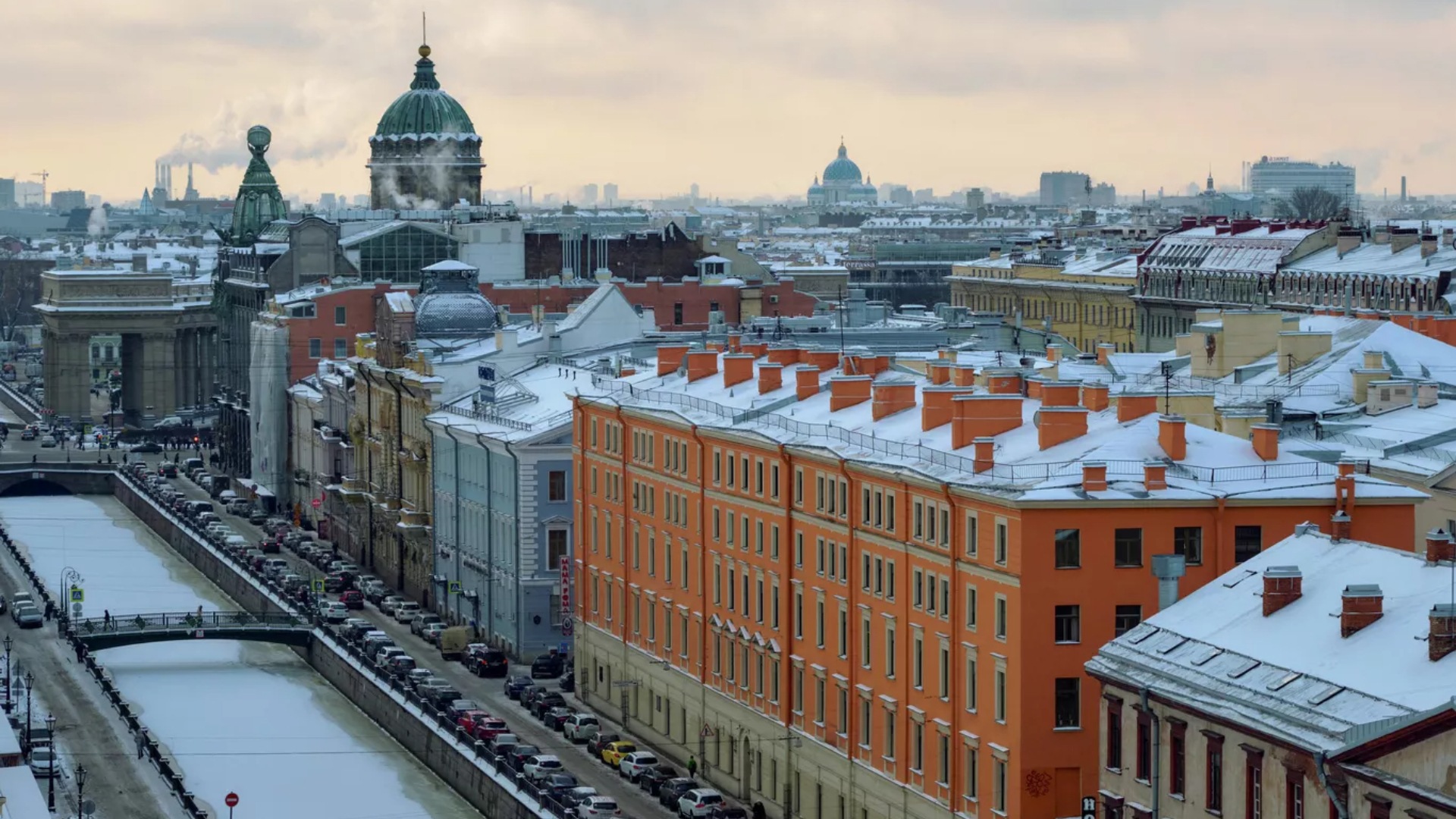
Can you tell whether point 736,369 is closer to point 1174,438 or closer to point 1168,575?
point 1174,438

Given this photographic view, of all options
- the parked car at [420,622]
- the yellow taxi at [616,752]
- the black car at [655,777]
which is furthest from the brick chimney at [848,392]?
the parked car at [420,622]

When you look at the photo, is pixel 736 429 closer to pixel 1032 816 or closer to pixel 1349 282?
pixel 1032 816

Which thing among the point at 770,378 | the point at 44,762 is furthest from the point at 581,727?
the point at 44,762

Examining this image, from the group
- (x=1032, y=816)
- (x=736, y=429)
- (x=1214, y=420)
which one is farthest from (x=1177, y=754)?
(x=736, y=429)

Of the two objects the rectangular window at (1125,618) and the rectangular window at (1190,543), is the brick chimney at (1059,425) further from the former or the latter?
the rectangular window at (1125,618)

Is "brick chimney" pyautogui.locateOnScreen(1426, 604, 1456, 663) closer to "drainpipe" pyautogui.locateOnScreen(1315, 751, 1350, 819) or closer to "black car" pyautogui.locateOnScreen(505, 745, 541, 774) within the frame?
"drainpipe" pyautogui.locateOnScreen(1315, 751, 1350, 819)

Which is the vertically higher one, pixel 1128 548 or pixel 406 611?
pixel 1128 548
